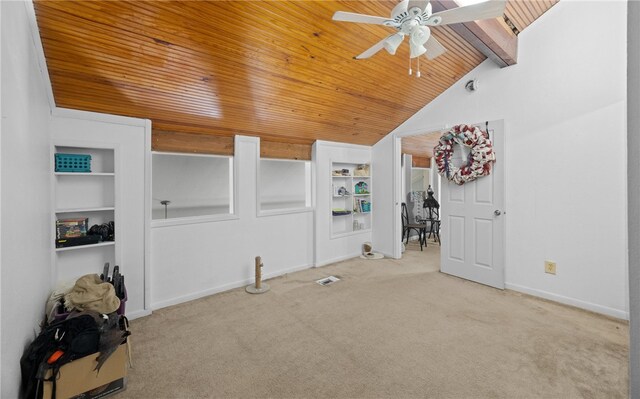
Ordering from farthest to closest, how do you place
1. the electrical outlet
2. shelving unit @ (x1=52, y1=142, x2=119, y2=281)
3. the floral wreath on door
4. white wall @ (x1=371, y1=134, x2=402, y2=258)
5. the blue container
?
white wall @ (x1=371, y1=134, x2=402, y2=258) → the floral wreath on door → the electrical outlet → shelving unit @ (x1=52, y1=142, x2=119, y2=281) → the blue container

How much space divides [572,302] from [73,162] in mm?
4770

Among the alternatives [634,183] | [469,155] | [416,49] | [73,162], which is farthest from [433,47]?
[73,162]

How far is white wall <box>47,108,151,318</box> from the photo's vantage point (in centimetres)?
248

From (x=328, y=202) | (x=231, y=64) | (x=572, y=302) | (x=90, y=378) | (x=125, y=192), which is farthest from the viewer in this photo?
(x=328, y=202)

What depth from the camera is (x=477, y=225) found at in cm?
362

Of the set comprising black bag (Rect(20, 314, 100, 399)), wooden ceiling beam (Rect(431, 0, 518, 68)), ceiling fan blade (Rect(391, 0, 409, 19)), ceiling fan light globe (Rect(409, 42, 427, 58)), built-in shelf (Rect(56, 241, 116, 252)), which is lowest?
black bag (Rect(20, 314, 100, 399))

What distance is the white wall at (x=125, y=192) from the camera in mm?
2480

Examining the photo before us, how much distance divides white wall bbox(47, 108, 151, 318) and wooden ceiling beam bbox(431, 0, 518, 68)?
9.29 ft

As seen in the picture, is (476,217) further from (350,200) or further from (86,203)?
(86,203)

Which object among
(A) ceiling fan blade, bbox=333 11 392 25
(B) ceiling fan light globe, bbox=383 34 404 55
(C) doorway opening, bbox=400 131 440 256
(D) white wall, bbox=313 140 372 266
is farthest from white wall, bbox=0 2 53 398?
(C) doorway opening, bbox=400 131 440 256

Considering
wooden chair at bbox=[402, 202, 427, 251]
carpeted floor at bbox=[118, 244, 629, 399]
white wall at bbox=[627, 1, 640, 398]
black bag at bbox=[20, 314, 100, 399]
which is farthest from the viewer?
wooden chair at bbox=[402, 202, 427, 251]

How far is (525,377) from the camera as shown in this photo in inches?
74.1

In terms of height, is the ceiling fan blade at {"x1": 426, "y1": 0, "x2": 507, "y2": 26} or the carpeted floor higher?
the ceiling fan blade at {"x1": 426, "y1": 0, "x2": 507, "y2": 26}

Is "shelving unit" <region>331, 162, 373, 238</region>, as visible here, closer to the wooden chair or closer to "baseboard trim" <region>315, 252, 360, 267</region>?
"baseboard trim" <region>315, 252, 360, 267</region>
